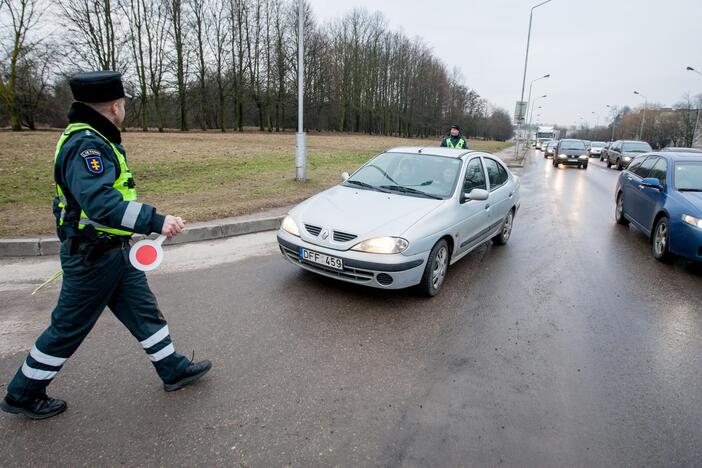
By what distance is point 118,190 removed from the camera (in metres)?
2.37

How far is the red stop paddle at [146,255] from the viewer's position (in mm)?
2514

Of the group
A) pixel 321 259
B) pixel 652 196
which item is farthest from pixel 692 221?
pixel 321 259

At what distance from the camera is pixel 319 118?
60062 millimetres

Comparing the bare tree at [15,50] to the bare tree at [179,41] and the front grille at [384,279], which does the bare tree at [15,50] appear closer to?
the bare tree at [179,41]

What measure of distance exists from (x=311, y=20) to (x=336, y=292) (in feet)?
176

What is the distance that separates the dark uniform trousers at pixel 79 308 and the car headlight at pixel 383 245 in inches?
80.1

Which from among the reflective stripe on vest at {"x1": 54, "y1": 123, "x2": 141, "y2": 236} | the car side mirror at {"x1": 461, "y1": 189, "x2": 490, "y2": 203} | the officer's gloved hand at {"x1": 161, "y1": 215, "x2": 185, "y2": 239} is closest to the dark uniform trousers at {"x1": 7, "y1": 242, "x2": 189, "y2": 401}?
the reflective stripe on vest at {"x1": 54, "y1": 123, "x2": 141, "y2": 236}

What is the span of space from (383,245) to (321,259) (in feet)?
2.18

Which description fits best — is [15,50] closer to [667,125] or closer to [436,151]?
[436,151]

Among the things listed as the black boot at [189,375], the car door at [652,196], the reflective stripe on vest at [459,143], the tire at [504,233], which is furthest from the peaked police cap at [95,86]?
the reflective stripe on vest at [459,143]

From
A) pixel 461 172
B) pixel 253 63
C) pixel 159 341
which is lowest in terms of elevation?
pixel 159 341

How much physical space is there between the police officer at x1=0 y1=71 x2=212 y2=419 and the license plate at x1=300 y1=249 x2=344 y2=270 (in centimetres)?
191

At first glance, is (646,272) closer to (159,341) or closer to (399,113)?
(159,341)

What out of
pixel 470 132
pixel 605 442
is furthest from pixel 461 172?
pixel 470 132
